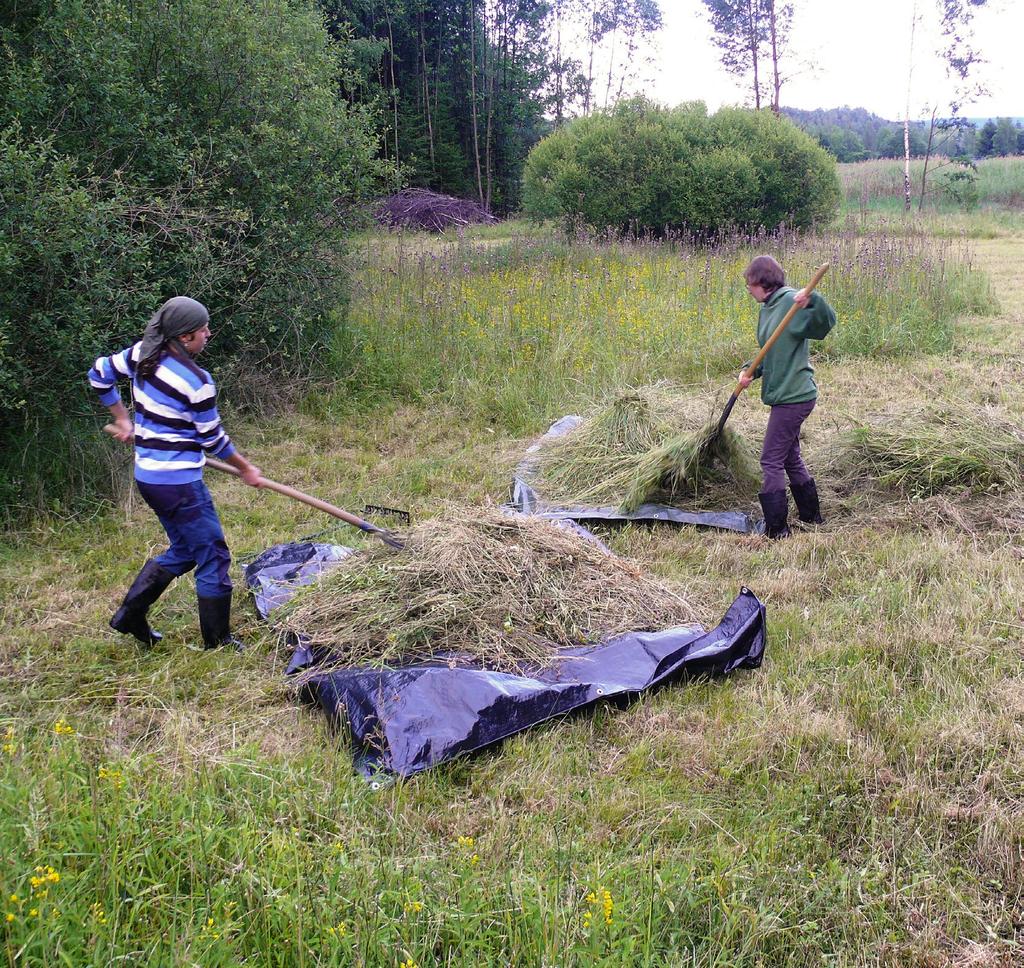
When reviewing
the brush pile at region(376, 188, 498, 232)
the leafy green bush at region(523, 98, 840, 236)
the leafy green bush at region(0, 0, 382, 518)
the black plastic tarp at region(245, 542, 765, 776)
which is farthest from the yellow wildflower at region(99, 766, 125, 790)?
the brush pile at region(376, 188, 498, 232)

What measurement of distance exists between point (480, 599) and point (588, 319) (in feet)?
18.8

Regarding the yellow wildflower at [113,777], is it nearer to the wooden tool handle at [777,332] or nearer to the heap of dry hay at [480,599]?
the heap of dry hay at [480,599]

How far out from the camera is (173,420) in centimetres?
335

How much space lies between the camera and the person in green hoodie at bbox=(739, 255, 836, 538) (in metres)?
4.52

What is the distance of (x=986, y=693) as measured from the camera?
307 centimetres

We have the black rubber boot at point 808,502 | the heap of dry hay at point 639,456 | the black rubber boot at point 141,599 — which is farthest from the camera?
the heap of dry hay at point 639,456

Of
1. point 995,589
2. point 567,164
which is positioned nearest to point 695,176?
point 567,164

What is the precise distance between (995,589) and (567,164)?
13361 millimetres

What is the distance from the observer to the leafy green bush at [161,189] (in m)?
4.77

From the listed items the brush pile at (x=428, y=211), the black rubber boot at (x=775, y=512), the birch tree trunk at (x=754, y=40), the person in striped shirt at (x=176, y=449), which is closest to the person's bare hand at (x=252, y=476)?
the person in striped shirt at (x=176, y=449)

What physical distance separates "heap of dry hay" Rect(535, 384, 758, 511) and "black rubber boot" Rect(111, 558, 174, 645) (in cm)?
248

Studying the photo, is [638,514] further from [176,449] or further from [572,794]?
[176,449]

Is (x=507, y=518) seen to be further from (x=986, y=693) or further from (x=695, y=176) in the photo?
(x=695, y=176)

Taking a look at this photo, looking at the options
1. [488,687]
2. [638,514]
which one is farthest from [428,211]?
[488,687]
